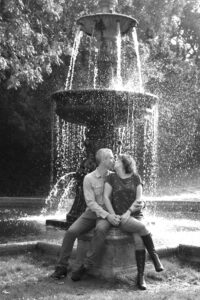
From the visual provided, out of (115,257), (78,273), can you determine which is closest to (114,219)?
(115,257)

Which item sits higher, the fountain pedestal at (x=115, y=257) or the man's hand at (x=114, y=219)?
the man's hand at (x=114, y=219)

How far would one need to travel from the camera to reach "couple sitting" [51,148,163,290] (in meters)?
5.48

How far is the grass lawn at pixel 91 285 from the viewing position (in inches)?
190

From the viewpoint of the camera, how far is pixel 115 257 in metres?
5.57

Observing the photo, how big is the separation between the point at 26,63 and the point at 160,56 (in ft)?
40.4

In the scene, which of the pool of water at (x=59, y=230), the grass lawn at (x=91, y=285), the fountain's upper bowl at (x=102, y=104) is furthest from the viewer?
the fountain's upper bowl at (x=102, y=104)

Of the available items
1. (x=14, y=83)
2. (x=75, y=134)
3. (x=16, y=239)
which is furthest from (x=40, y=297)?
(x=75, y=134)

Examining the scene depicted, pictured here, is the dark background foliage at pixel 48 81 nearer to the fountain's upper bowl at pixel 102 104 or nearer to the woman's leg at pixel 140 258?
the fountain's upper bowl at pixel 102 104

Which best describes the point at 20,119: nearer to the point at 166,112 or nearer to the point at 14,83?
the point at 14,83

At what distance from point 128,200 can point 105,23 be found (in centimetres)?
449

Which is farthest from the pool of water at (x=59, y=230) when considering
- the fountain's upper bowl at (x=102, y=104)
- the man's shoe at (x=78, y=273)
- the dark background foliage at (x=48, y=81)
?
the dark background foliage at (x=48, y=81)

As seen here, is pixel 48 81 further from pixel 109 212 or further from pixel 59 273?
pixel 59 273

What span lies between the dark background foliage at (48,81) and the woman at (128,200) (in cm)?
886

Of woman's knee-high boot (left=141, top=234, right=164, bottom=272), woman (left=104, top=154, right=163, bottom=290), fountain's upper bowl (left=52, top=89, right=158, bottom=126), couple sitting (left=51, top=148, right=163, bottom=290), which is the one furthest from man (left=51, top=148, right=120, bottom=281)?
fountain's upper bowl (left=52, top=89, right=158, bottom=126)
